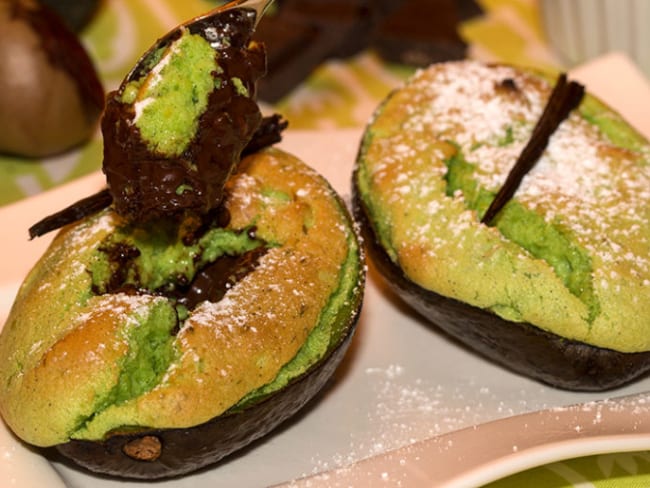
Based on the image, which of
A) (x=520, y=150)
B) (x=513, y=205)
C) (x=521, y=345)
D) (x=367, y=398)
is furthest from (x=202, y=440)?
(x=520, y=150)

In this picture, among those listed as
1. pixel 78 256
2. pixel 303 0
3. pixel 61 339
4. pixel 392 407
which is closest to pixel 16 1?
pixel 303 0

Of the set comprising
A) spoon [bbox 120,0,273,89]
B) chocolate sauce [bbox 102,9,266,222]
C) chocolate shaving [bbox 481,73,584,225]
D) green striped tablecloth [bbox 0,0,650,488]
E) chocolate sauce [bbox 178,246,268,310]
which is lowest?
green striped tablecloth [bbox 0,0,650,488]

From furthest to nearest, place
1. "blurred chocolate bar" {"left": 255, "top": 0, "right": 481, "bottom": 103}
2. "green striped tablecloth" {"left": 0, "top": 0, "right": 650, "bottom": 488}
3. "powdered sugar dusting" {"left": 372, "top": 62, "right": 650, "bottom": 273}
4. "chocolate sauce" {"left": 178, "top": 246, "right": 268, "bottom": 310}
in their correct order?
→ 1. "blurred chocolate bar" {"left": 255, "top": 0, "right": 481, "bottom": 103}
2. "green striped tablecloth" {"left": 0, "top": 0, "right": 650, "bottom": 488}
3. "powdered sugar dusting" {"left": 372, "top": 62, "right": 650, "bottom": 273}
4. "chocolate sauce" {"left": 178, "top": 246, "right": 268, "bottom": 310}

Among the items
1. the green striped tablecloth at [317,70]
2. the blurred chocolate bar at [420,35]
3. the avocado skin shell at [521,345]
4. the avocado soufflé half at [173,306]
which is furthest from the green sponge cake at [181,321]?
the blurred chocolate bar at [420,35]

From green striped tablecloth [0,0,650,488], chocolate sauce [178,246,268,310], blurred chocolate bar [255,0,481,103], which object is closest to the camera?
chocolate sauce [178,246,268,310]

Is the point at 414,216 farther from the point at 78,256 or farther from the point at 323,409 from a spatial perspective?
the point at 78,256

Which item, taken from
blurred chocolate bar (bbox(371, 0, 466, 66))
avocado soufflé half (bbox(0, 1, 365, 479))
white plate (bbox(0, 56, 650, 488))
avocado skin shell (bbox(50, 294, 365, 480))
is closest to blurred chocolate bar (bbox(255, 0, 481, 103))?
blurred chocolate bar (bbox(371, 0, 466, 66))

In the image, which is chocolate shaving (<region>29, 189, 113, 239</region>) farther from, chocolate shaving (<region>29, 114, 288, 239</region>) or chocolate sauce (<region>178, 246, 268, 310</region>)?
chocolate sauce (<region>178, 246, 268, 310</region>)
